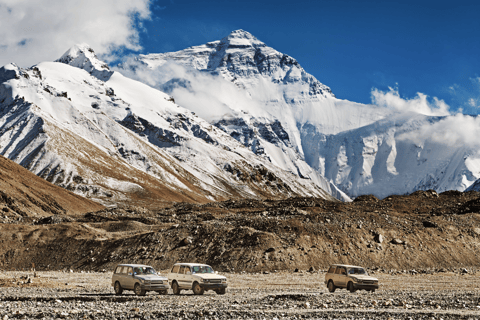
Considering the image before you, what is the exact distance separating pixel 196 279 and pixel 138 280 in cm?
393

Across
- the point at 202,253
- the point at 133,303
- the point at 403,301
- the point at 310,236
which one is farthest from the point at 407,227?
the point at 133,303

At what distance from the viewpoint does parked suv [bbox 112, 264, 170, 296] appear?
1307 inches

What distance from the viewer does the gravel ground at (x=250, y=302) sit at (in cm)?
2512

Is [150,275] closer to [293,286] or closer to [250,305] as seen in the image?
[250,305]

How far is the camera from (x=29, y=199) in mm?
128750

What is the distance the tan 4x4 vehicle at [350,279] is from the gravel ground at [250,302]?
65 cm

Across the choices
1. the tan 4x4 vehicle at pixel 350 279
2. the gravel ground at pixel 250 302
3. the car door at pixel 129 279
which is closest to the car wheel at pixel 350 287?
the tan 4x4 vehicle at pixel 350 279

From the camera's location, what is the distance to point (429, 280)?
46594mm

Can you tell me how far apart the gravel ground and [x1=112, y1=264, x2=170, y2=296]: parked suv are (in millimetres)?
653

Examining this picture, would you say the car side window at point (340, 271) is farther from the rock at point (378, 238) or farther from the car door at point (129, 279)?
the rock at point (378, 238)

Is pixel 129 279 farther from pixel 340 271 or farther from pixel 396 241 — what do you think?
pixel 396 241

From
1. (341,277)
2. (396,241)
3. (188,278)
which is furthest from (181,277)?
(396,241)

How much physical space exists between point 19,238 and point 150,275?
38623mm

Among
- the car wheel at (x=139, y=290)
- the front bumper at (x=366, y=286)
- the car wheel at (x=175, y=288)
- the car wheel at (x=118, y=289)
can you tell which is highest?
the front bumper at (x=366, y=286)
